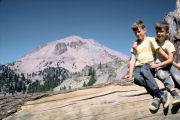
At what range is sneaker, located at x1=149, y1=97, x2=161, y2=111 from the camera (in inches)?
173

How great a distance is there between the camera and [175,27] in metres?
6.50

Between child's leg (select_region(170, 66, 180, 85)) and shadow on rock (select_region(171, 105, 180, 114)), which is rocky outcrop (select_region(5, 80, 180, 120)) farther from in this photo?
child's leg (select_region(170, 66, 180, 85))

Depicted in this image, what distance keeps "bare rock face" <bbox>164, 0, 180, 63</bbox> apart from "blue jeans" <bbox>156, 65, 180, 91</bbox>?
1.63m

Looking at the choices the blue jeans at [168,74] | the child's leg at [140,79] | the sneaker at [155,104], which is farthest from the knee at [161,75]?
the sneaker at [155,104]

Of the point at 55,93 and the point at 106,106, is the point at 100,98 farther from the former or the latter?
the point at 55,93

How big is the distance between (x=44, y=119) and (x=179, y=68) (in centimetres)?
385

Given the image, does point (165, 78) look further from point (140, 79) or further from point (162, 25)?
point (162, 25)

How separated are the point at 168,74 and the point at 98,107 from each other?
6.65 ft

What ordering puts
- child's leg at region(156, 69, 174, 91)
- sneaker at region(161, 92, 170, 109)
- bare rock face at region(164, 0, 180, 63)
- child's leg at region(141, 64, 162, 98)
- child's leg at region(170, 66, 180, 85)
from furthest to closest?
bare rock face at region(164, 0, 180, 63)
child's leg at region(170, 66, 180, 85)
child's leg at region(156, 69, 174, 91)
child's leg at region(141, 64, 162, 98)
sneaker at region(161, 92, 170, 109)

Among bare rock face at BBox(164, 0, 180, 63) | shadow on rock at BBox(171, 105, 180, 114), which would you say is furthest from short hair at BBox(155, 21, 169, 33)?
shadow on rock at BBox(171, 105, 180, 114)

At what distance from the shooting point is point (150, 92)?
483cm

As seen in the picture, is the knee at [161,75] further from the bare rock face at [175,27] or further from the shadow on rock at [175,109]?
the bare rock face at [175,27]

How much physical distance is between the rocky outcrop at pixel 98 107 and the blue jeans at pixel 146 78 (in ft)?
0.58

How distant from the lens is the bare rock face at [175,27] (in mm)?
6246
